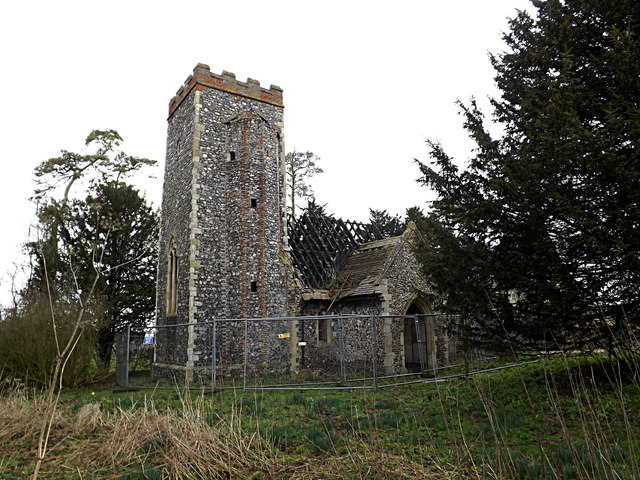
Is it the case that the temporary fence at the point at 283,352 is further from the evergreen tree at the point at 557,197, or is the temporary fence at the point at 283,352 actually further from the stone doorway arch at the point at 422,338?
the evergreen tree at the point at 557,197

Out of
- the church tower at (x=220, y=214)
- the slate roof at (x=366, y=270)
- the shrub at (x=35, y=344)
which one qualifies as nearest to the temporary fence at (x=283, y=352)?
the church tower at (x=220, y=214)

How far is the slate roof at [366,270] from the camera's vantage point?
50.9 feet

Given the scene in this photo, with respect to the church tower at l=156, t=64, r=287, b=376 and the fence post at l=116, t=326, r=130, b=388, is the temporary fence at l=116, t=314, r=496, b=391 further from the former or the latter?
the church tower at l=156, t=64, r=287, b=376

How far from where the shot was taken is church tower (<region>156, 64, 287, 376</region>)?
14.8 meters

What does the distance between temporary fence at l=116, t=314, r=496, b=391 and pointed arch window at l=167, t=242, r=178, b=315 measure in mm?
1008

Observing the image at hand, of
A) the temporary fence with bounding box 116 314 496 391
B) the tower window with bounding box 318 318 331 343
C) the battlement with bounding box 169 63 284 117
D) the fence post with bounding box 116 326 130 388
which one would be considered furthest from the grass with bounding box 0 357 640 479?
the battlement with bounding box 169 63 284 117

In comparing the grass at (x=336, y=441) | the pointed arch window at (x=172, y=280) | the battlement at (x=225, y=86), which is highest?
the battlement at (x=225, y=86)

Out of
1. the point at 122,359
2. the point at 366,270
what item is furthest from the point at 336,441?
the point at 366,270

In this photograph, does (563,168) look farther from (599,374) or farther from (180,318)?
(180,318)

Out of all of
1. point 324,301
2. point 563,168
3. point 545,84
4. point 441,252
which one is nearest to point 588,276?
point 563,168

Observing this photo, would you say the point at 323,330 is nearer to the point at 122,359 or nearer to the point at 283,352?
the point at 283,352

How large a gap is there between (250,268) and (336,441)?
396 inches

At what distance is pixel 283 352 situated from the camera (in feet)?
49.3

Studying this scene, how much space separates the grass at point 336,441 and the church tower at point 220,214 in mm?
6641
